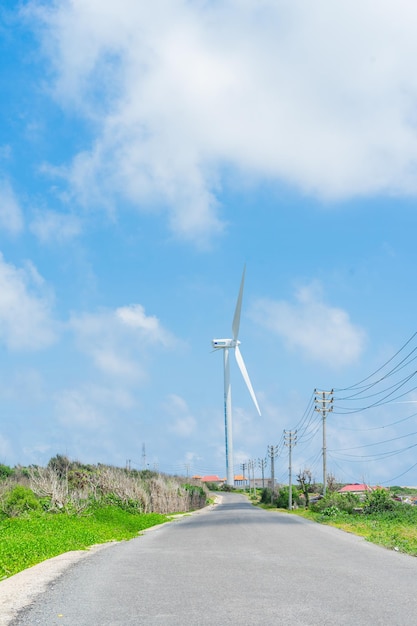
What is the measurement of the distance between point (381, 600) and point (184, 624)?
3.55 m

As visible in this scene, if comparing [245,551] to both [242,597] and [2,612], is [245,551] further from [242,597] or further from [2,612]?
[2,612]

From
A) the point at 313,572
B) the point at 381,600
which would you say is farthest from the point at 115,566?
the point at 381,600

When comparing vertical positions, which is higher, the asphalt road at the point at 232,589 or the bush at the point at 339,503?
the asphalt road at the point at 232,589

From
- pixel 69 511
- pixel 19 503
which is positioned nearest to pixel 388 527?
pixel 69 511

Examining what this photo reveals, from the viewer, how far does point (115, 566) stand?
16.1 metres

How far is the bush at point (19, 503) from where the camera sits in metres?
34.0

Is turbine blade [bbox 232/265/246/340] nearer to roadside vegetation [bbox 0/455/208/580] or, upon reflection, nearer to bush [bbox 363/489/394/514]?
roadside vegetation [bbox 0/455/208/580]

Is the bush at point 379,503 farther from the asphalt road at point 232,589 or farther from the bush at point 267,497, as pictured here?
the bush at point 267,497

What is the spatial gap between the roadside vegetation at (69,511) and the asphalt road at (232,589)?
203 cm

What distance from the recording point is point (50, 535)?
23.7 meters

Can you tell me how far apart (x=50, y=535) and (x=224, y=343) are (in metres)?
85.0

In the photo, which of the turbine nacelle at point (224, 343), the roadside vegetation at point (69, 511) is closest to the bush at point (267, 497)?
the turbine nacelle at point (224, 343)

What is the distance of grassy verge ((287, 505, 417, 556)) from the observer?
921 inches

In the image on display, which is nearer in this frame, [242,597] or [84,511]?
[242,597]
